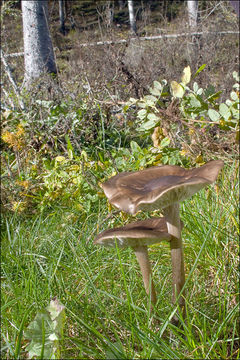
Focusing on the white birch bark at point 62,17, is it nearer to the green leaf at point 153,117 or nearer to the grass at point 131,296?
the green leaf at point 153,117

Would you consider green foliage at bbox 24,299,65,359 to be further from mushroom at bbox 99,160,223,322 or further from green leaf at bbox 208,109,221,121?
green leaf at bbox 208,109,221,121

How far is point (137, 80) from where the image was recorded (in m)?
3.87

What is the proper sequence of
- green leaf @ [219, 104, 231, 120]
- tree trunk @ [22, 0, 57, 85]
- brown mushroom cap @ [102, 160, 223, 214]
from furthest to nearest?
tree trunk @ [22, 0, 57, 85] < green leaf @ [219, 104, 231, 120] < brown mushroom cap @ [102, 160, 223, 214]

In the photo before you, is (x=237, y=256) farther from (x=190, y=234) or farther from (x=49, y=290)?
(x=49, y=290)

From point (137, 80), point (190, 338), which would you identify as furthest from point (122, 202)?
point (137, 80)

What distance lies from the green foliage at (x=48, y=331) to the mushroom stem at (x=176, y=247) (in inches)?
17.7

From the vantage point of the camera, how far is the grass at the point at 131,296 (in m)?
1.31

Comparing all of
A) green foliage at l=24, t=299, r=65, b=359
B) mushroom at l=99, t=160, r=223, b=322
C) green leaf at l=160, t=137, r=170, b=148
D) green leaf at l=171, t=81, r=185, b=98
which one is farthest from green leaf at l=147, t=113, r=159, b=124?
green foliage at l=24, t=299, r=65, b=359

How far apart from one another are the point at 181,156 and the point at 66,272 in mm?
1602

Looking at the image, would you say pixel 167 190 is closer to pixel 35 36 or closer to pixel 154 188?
pixel 154 188

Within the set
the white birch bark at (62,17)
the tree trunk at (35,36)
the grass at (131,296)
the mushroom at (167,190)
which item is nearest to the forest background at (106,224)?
the grass at (131,296)

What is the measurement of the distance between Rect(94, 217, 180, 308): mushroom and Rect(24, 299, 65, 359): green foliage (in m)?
0.29

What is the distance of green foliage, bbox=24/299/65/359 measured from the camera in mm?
1288

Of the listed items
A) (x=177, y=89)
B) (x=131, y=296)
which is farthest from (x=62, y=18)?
(x=131, y=296)
